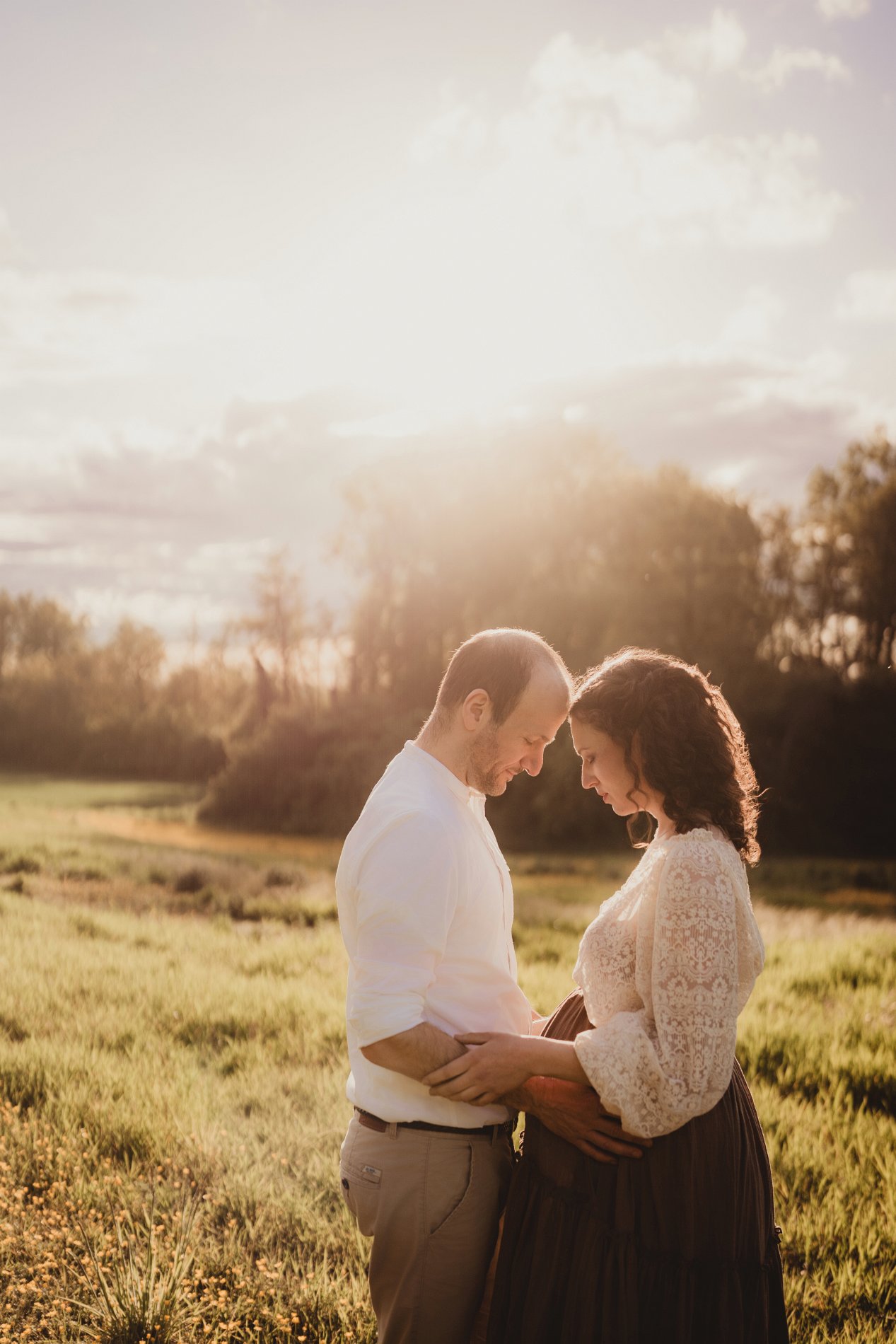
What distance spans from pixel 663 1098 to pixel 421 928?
0.72 metres

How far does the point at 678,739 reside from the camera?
251 cm

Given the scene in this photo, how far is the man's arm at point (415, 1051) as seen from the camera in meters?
2.33

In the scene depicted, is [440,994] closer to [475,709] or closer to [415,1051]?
[415,1051]

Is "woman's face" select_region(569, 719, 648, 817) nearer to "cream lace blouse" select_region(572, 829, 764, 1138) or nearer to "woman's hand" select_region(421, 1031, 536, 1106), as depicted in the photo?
"cream lace blouse" select_region(572, 829, 764, 1138)

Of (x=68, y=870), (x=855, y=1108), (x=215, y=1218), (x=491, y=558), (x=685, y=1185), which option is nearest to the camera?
(x=685, y=1185)

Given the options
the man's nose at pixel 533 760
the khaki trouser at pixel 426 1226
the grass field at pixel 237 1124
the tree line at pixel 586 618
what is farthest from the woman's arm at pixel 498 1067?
the tree line at pixel 586 618

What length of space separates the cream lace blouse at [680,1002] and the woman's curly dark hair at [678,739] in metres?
0.14

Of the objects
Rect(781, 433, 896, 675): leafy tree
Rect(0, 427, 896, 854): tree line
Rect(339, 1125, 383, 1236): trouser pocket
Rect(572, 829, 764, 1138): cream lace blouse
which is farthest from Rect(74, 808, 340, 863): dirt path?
Rect(572, 829, 764, 1138): cream lace blouse

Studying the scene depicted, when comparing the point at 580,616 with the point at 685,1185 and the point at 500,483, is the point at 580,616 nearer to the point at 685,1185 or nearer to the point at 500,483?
the point at 500,483

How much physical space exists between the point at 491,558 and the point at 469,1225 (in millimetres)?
31415

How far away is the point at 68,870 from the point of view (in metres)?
14.8

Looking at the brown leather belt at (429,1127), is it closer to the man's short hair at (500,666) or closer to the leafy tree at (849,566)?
the man's short hair at (500,666)

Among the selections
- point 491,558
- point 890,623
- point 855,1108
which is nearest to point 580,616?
point 491,558

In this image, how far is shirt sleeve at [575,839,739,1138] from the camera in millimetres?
2238
